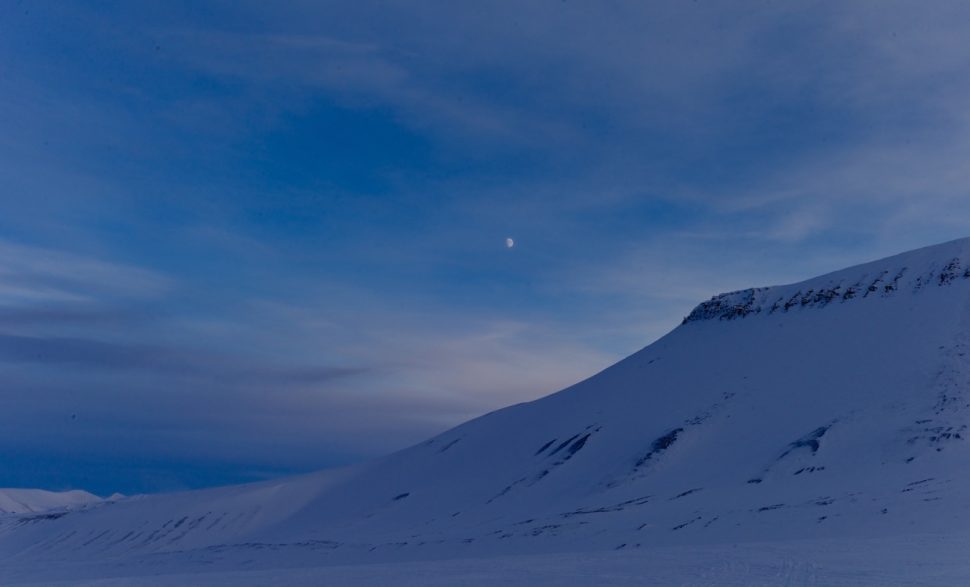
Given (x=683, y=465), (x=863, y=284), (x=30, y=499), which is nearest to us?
(x=683, y=465)

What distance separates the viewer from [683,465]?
4162 centimetres

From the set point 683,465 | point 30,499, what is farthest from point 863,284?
point 30,499

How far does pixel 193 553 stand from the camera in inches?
1725

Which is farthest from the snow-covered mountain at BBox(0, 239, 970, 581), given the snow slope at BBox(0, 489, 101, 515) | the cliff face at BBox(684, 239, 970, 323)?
the snow slope at BBox(0, 489, 101, 515)

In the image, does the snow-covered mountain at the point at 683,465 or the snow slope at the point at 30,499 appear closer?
the snow-covered mountain at the point at 683,465

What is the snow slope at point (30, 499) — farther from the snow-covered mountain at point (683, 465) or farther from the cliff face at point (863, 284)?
the cliff face at point (863, 284)

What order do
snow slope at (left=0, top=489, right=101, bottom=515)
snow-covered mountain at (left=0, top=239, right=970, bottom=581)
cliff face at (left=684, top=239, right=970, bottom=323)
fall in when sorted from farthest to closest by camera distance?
snow slope at (left=0, top=489, right=101, bottom=515) → cliff face at (left=684, top=239, right=970, bottom=323) → snow-covered mountain at (left=0, top=239, right=970, bottom=581)

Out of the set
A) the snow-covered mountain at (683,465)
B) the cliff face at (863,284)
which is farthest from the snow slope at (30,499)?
the cliff face at (863,284)

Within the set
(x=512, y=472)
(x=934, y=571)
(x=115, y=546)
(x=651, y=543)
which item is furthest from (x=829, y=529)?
(x=115, y=546)

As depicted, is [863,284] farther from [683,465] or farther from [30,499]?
[30,499]

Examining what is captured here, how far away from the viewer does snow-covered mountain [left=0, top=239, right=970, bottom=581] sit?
30.7 metres

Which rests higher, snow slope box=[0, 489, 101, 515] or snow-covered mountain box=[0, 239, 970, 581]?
snow slope box=[0, 489, 101, 515]

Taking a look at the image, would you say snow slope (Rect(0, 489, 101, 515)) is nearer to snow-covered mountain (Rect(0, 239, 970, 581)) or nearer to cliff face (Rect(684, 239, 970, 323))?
snow-covered mountain (Rect(0, 239, 970, 581))

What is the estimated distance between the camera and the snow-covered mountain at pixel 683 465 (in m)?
30.7
